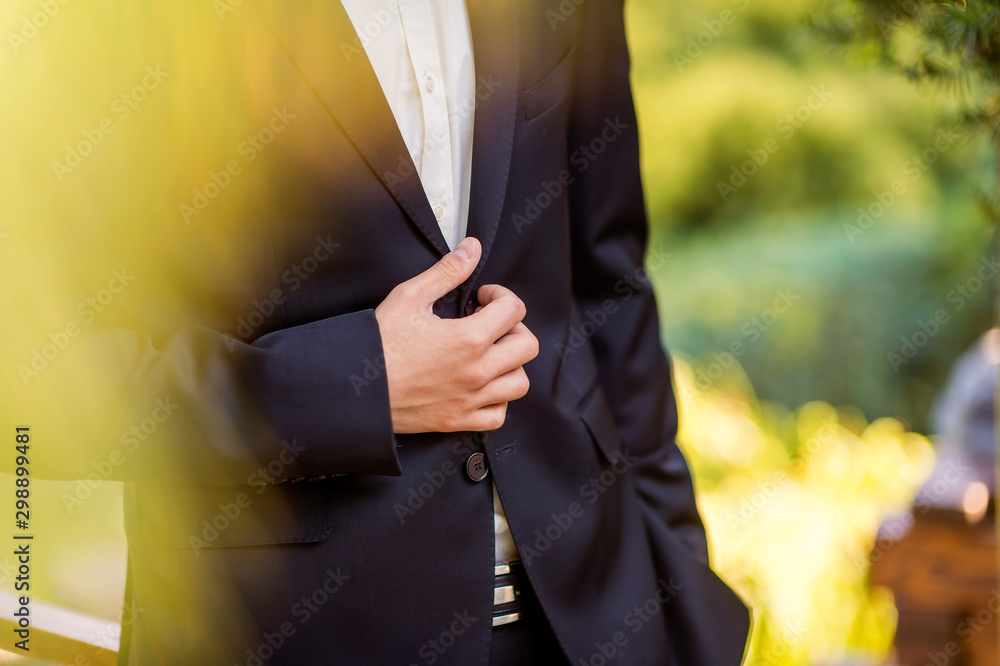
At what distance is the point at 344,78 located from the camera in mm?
944

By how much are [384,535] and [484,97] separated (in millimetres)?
574

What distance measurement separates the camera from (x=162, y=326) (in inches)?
36.9

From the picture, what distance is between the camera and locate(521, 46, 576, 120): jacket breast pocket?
115 cm

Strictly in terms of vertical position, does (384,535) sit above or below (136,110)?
below

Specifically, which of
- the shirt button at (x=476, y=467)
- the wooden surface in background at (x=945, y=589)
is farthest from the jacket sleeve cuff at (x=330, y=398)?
the wooden surface in background at (x=945, y=589)

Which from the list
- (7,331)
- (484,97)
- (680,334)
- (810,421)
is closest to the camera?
(7,331)

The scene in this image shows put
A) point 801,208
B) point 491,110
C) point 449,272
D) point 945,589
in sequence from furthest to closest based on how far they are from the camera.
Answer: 1. point 801,208
2. point 945,589
3. point 491,110
4. point 449,272

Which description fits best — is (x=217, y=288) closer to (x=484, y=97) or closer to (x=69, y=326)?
(x=69, y=326)

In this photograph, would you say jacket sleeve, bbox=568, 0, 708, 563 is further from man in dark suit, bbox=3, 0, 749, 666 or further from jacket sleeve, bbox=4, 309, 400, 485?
jacket sleeve, bbox=4, 309, 400, 485

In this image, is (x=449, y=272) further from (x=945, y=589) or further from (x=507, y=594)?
(x=945, y=589)

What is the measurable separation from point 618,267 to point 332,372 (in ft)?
2.02

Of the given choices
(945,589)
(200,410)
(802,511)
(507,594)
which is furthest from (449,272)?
(802,511)

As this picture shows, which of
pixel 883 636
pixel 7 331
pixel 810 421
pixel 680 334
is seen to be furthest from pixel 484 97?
pixel 680 334

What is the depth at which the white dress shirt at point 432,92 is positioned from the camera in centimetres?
103
